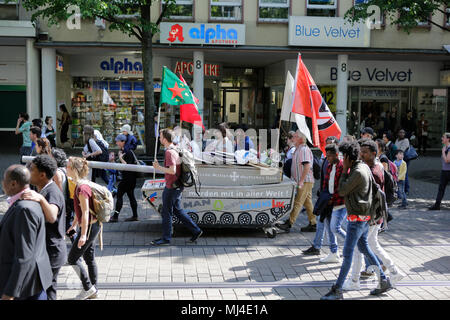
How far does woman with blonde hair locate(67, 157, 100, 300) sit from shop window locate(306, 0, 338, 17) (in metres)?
16.2

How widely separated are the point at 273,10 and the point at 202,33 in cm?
294

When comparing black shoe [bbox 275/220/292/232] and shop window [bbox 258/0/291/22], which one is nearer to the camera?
black shoe [bbox 275/220/292/232]

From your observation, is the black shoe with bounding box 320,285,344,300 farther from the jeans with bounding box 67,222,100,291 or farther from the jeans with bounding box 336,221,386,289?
the jeans with bounding box 67,222,100,291

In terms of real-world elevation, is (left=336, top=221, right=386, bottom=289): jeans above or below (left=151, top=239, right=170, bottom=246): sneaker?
above


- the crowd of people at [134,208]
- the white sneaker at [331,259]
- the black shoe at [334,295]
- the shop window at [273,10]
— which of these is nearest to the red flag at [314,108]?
the crowd of people at [134,208]

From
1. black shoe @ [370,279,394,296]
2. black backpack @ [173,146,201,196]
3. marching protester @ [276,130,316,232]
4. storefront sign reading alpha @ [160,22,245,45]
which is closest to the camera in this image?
black shoe @ [370,279,394,296]

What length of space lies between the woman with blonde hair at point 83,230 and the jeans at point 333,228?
3088mm

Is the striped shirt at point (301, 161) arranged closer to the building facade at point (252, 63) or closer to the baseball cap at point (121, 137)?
the baseball cap at point (121, 137)

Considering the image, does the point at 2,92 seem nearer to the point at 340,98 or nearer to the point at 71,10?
the point at 71,10

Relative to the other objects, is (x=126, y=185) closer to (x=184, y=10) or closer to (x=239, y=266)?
(x=239, y=266)

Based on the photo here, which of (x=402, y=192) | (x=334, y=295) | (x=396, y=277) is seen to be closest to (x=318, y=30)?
(x=402, y=192)

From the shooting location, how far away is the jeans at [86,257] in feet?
18.5

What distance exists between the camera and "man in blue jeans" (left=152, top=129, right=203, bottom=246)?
7.76m

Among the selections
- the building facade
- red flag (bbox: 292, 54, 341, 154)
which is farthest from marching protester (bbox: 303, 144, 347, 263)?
the building facade
